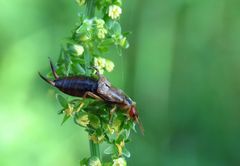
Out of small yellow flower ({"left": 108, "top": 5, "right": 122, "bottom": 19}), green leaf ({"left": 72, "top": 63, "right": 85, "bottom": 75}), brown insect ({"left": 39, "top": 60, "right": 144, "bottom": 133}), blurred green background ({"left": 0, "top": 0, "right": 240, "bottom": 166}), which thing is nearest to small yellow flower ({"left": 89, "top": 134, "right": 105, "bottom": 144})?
brown insect ({"left": 39, "top": 60, "right": 144, "bottom": 133})

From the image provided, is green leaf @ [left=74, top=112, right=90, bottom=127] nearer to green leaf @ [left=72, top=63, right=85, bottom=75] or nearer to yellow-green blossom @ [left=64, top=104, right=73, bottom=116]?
yellow-green blossom @ [left=64, top=104, right=73, bottom=116]

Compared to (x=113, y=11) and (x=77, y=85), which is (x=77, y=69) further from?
(x=113, y=11)

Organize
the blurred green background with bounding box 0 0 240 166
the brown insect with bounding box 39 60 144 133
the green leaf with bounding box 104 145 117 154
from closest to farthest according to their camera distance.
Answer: the brown insect with bounding box 39 60 144 133, the green leaf with bounding box 104 145 117 154, the blurred green background with bounding box 0 0 240 166

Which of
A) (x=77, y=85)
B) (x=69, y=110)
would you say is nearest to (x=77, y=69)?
(x=77, y=85)

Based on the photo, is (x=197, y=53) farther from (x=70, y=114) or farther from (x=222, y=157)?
(x=70, y=114)

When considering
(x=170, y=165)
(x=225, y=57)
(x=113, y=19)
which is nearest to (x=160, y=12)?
(x=225, y=57)
